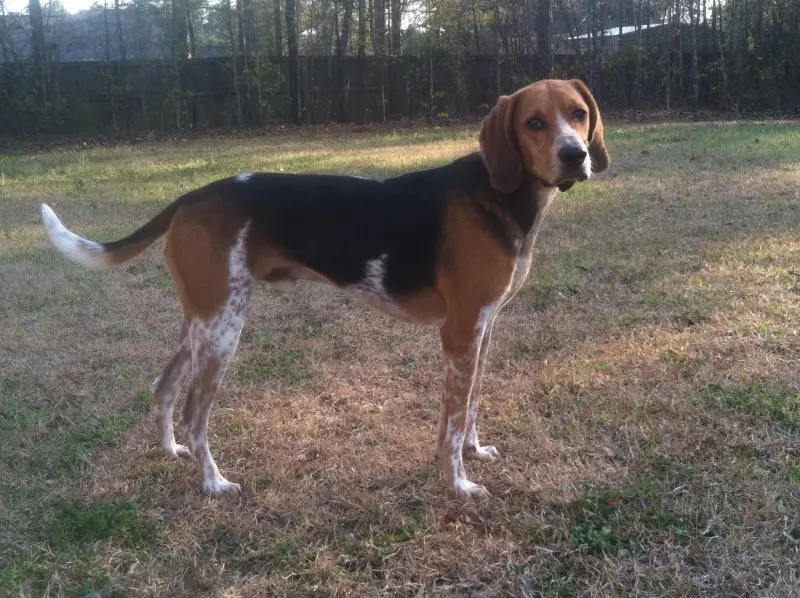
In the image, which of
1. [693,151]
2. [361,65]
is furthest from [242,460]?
[361,65]

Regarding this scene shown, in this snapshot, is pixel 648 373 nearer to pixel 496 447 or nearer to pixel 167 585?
pixel 496 447

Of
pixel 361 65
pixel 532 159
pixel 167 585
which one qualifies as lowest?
pixel 167 585

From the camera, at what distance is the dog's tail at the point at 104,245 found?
3748mm

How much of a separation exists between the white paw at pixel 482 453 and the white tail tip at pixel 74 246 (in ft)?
6.68

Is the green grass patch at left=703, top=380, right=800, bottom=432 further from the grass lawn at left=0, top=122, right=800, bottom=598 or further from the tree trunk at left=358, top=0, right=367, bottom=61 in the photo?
the tree trunk at left=358, top=0, right=367, bottom=61

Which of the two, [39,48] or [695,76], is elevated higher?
[39,48]

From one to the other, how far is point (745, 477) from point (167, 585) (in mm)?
2451

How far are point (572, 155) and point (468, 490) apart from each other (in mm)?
1545

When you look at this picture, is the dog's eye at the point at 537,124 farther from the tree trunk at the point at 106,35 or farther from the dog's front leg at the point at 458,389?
the tree trunk at the point at 106,35

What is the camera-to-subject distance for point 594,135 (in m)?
3.55

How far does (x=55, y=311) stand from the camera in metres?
6.03

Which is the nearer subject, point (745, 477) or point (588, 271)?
point (745, 477)

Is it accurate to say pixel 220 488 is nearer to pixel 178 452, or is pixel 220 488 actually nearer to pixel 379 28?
pixel 178 452

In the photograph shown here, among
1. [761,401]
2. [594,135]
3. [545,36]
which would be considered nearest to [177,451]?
[594,135]
